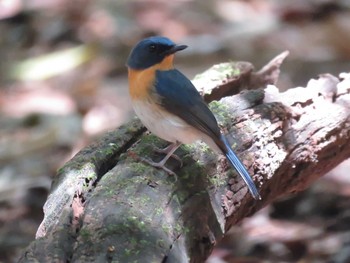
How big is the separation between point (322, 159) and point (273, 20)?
5422 millimetres

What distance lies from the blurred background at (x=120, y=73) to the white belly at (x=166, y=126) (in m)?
1.44

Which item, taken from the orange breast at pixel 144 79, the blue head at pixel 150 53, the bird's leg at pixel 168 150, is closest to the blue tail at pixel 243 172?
the bird's leg at pixel 168 150

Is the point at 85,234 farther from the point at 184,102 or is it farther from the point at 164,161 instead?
the point at 184,102

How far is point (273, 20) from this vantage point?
9.61 meters

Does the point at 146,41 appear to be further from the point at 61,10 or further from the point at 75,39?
the point at 61,10

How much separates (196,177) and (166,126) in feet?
1.11

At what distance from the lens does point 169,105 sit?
3.98 meters

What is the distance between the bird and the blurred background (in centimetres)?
145

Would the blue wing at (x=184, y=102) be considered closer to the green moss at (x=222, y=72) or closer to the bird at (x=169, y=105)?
the bird at (x=169, y=105)

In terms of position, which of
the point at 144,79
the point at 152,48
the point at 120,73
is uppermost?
the point at 152,48

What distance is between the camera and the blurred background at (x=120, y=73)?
554 centimetres

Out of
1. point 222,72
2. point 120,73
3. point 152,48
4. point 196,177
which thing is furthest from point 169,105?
point 120,73

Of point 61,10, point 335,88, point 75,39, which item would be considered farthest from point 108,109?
point 335,88

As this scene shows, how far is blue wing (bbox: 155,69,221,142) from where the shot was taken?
3824 millimetres
